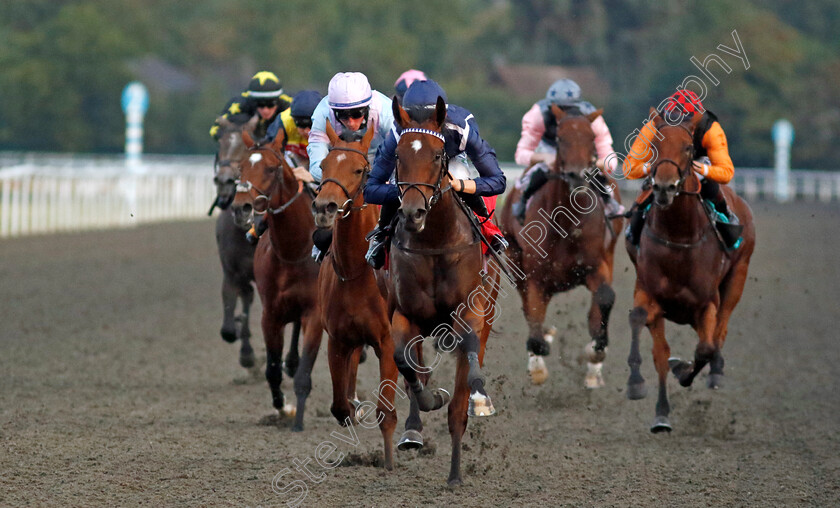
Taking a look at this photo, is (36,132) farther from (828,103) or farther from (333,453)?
(333,453)

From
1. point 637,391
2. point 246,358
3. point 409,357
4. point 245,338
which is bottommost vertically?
point 246,358

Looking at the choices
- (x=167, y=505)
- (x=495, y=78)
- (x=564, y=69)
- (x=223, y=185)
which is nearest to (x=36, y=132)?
(x=495, y=78)

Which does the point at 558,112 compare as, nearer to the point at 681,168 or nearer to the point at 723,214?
the point at 723,214

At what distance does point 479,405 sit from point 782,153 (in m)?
33.4

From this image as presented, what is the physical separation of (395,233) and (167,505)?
1640 mm

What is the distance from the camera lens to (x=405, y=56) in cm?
5006

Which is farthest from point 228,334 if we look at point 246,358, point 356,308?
point 356,308

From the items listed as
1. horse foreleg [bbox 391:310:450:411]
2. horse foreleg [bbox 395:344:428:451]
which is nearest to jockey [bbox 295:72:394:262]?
horse foreleg [bbox 391:310:450:411]

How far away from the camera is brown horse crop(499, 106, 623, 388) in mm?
8008

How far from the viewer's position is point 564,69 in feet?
170

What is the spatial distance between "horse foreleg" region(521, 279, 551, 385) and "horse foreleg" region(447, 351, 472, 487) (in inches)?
89.4

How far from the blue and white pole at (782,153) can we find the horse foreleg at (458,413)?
32516 mm

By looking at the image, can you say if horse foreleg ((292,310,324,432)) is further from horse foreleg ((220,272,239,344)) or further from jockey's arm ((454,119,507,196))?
jockey's arm ((454,119,507,196))

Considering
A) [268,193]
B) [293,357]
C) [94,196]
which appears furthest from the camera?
[94,196]
